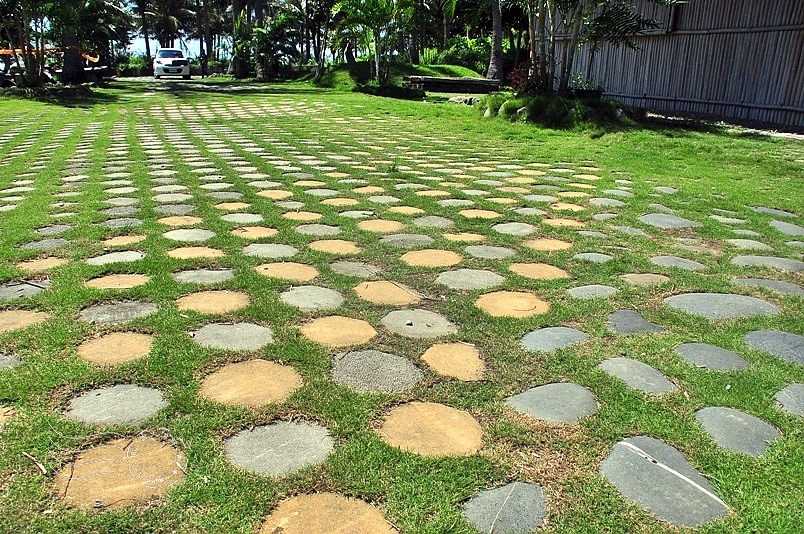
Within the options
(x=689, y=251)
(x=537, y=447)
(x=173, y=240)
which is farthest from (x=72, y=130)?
(x=537, y=447)

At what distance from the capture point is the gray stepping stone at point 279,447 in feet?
5.20

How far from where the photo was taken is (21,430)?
167 cm

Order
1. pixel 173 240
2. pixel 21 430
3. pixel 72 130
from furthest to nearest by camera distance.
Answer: pixel 72 130 < pixel 173 240 < pixel 21 430

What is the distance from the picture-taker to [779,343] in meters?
2.35

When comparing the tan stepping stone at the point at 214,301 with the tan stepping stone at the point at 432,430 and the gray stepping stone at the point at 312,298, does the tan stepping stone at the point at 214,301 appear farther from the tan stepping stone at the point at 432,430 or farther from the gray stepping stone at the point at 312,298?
the tan stepping stone at the point at 432,430

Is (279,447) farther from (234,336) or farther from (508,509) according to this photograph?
(234,336)

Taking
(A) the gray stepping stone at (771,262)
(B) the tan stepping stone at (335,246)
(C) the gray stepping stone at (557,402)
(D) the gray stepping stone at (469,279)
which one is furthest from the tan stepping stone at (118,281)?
(A) the gray stepping stone at (771,262)

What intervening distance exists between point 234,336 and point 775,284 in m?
2.64

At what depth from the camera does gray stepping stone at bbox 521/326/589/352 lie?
2.30m

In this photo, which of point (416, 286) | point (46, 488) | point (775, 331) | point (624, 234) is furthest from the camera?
point (624, 234)

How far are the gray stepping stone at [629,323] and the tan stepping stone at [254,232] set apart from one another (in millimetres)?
2087

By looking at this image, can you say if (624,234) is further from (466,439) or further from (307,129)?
(307,129)

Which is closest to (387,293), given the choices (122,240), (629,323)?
(629,323)

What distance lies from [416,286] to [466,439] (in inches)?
49.3
